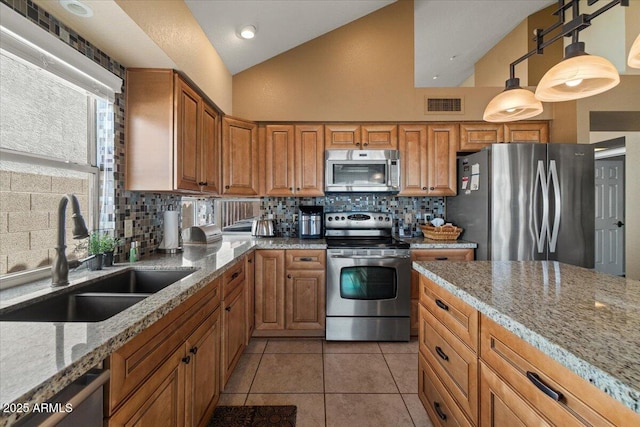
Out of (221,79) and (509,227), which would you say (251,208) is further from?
(509,227)

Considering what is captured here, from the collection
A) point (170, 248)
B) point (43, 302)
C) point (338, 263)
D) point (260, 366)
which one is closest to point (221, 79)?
point (170, 248)

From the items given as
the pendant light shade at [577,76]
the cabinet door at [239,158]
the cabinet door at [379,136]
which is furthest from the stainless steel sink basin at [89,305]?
the cabinet door at [379,136]

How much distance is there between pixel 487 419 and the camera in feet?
3.47

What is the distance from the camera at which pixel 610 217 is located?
16.3 ft

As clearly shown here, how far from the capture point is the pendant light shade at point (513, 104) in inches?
68.3

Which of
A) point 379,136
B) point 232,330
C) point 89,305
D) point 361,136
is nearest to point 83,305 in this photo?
point 89,305

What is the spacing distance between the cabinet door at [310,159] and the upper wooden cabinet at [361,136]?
10cm

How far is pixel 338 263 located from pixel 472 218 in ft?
4.53

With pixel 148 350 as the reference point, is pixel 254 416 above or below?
below

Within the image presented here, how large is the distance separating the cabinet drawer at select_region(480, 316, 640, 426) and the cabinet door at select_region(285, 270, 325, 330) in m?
1.78

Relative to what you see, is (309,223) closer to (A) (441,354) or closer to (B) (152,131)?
(B) (152,131)

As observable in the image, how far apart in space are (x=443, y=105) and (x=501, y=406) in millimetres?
2798

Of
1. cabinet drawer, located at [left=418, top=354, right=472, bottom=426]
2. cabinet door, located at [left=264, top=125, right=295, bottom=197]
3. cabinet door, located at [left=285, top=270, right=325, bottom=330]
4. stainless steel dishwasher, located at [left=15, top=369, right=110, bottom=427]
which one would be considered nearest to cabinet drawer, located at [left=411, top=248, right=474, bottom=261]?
cabinet door, located at [left=285, top=270, right=325, bottom=330]

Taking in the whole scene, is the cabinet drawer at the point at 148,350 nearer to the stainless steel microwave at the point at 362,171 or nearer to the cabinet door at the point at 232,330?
the cabinet door at the point at 232,330
